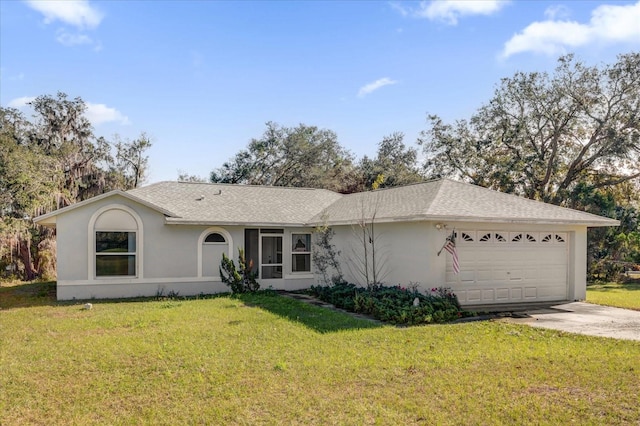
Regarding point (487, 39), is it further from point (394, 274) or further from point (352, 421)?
point (352, 421)

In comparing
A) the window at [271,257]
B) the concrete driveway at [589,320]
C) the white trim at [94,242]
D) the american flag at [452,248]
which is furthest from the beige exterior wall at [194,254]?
the concrete driveway at [589,320]

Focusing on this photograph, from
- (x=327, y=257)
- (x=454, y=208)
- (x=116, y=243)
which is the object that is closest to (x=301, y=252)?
(x=327, y=257)

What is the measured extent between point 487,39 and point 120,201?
1269 centimetres

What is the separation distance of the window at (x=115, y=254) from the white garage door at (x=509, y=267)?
10055mm

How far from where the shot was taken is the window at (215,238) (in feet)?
53.1

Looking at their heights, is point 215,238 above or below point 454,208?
below

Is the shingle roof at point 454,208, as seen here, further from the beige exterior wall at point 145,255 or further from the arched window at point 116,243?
the arched window at point 116,243

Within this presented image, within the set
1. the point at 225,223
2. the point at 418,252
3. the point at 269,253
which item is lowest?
the point at 269,253

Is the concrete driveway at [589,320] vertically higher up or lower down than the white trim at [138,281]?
lower down

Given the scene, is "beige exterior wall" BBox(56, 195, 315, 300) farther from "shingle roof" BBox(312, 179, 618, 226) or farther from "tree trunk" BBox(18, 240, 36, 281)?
"tree trunk" BBox(18, 240, 36, 281)

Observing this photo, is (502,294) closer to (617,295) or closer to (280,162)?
(617,295)

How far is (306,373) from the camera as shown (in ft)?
22.7

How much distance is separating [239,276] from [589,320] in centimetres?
1047

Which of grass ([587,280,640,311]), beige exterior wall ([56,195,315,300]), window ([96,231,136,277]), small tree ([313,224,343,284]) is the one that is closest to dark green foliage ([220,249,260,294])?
beige exterior wall ([56,195,315,300])
